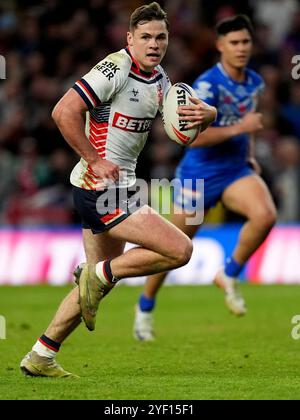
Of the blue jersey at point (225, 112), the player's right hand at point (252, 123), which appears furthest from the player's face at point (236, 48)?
the player's right hand at point (252, 123)

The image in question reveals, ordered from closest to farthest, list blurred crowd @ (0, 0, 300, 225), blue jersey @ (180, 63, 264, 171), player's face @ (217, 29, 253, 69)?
blue jersey @ (180, 63, 264, 171) < player's face @ (217, 29, 253, 69) < blurred crowd @ (0, 0, 300, 225)

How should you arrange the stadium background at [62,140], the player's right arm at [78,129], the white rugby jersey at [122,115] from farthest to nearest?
the stadium background at [62,140] < the white rugby jersey at [122,115] < the player's right arm at [78,129]

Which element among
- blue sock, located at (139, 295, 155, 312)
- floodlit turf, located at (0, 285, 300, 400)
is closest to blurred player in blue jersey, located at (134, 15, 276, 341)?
blue sock, located at (139, 295, 155, 312)

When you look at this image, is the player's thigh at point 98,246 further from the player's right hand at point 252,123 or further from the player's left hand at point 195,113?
the player's right hand at point 252,123

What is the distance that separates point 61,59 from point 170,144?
2745mm

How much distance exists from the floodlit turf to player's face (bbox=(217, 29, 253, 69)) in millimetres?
2645

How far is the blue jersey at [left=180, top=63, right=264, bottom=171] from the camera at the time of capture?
9883 mm

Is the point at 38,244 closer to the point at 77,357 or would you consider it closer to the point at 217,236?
the point at 217,236

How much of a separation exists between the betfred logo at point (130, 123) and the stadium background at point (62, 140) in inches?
307

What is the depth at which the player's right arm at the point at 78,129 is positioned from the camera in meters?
6.94

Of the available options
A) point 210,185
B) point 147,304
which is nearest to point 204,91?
point 210,185

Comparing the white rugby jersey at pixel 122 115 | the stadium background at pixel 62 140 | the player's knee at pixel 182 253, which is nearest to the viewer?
the player's knee at pixel 182 253

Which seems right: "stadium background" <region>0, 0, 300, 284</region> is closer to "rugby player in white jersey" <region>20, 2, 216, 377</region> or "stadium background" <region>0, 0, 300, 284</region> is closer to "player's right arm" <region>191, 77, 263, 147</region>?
"player's right arm" <region>191, 77, 263, 147</region>

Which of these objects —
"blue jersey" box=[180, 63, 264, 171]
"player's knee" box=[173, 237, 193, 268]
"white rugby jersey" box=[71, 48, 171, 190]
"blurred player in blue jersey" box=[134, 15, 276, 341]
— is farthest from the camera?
"blue jersey" box=[180, 63, 264, 171]
